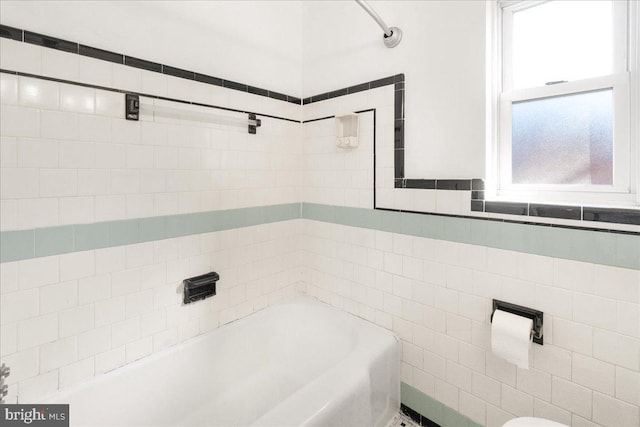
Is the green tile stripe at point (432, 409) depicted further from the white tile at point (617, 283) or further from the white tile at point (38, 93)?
the white tile at point (38, 93)

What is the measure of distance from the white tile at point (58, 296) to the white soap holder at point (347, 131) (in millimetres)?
1458

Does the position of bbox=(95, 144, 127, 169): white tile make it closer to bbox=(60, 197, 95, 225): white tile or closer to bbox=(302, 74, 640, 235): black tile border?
bbox=(60, 197, 95, 225): white tile

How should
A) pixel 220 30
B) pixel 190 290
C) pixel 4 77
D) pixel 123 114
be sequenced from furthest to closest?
pixel 220 30, pixel 190 290, pixel 123 114, pixel 4 77

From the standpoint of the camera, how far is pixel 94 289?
128 centimetres

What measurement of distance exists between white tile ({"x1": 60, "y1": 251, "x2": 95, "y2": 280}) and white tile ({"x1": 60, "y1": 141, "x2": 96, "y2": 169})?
364 millimetres

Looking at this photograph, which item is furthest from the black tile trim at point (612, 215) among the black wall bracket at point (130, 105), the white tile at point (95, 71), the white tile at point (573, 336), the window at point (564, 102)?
the white tile at point (95, 71)

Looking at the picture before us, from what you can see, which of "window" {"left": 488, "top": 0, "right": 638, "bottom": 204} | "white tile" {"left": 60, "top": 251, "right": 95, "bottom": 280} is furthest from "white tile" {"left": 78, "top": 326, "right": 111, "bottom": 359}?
"window" {"left": 488, "top": 0, "right": 638, "bottom": 204}

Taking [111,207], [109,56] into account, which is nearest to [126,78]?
[109,56]

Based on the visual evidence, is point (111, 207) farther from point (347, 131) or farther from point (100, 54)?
point (347, 131)

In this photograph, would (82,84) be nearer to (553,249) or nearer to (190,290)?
(190,290)

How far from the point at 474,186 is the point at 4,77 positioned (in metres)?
1.88

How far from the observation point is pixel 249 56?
1810mm

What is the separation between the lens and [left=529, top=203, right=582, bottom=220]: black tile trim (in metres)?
1.09

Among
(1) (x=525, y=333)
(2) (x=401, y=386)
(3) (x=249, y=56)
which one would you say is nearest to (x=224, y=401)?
(2) (x=401, y=386)
